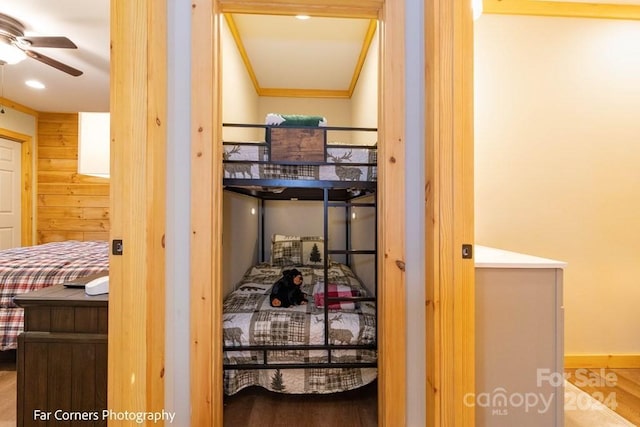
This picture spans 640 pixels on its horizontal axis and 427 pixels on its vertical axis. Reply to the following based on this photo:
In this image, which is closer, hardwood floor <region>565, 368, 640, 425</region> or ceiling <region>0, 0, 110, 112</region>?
hardwood floor <region>565, 368, 640, 425</region>

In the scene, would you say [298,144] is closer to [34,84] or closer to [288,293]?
[288,293]

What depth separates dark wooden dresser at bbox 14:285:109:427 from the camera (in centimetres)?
109

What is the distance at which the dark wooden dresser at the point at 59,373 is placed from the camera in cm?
109

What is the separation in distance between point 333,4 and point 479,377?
1.66 meters

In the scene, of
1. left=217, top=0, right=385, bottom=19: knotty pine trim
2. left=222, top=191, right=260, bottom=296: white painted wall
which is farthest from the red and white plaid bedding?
left=217, top=0, right=385, bottom=19: knotty pine trim

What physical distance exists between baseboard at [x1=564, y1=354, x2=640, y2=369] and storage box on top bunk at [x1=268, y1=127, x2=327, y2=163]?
2257 millimetres

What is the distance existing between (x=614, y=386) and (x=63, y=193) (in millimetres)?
6670

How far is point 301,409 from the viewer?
1.72 meters

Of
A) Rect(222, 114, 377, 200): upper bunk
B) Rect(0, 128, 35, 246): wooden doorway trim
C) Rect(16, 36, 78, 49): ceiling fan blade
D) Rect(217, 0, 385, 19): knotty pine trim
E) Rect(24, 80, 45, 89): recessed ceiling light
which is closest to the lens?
Rect(217, 0, 385, 19): knotty pine trim

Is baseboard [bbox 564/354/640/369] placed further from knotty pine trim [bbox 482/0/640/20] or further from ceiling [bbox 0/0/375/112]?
ceiling [bbox 0/0/375/112]

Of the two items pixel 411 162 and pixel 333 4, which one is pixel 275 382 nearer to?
pixel 411 162

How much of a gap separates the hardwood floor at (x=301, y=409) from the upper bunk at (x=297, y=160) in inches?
51.2

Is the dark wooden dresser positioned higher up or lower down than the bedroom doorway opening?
lower down

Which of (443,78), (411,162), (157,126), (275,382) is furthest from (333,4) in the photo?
(275,382)
